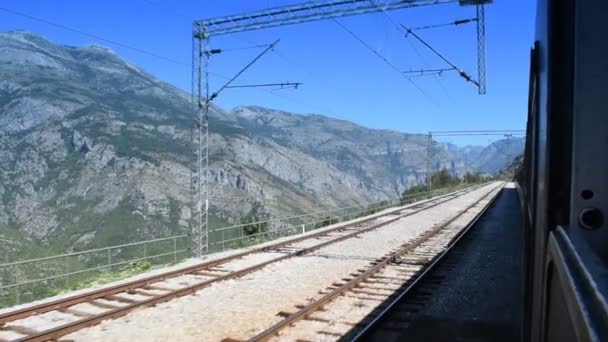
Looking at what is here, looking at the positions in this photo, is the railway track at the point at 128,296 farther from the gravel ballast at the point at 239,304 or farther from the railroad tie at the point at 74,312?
the gravel ballast at the point at 239,304

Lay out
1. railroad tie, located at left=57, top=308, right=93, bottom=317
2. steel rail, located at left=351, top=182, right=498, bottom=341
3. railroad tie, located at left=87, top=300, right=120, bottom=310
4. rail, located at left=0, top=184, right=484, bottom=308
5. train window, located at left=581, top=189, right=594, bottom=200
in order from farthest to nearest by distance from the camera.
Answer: rail, located at left=0, top=184, right=484, bottom=308 < railroad tie, located at left=87, top=300, right=120, bottom=310 < railroad tie, located at left=57, top=308, right=93, bottom=317 < steel rail, located at left=351, top=182, right=498, bottom=341 < train window, located at left=581, top=189, right=594, bottom=200

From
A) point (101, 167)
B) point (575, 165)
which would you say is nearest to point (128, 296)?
point (575, 165)

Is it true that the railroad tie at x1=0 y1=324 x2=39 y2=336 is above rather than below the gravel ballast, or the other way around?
above

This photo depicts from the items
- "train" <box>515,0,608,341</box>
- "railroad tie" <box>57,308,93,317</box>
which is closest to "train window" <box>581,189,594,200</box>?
"train" <box>515,0,608,341</box>

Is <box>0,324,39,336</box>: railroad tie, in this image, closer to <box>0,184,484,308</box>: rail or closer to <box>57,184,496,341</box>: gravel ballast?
<box>57,184,496,341</box>: gravel ballast

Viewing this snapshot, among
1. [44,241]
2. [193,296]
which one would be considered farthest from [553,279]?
[44,241]

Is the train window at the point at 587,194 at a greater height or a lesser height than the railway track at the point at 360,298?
greater

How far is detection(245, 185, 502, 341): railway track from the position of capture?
339 inches

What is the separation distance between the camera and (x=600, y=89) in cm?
198

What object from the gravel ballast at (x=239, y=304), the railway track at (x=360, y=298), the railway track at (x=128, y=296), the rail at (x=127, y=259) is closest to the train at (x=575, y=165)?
the railway track at (x=360, y=298)

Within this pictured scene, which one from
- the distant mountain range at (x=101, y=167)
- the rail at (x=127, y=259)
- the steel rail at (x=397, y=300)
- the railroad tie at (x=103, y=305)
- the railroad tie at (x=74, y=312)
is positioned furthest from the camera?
the distant mountain range at (x=101, y=167)

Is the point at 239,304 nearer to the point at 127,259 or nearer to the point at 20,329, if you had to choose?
the point at 20,329

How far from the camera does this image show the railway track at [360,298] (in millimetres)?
8609

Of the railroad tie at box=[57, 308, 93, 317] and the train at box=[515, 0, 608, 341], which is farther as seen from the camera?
the railroad tie at box=[57, 308, 93, 317]
